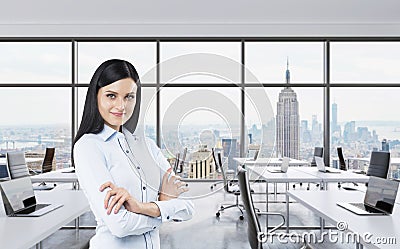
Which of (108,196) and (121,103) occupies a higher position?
(121,103)

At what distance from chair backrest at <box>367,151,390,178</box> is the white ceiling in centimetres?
238

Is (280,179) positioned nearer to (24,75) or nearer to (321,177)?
(321,177)

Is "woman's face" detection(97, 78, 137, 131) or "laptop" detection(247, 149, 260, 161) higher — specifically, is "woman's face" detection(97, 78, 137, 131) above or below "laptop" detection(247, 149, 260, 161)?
above

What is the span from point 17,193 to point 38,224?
396 millimetres

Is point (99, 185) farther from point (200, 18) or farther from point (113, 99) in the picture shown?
point (200, 18)

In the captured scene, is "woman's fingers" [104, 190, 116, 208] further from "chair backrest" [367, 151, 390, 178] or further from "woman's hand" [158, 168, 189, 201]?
"chair backrest" [367, 151, 390, 178]

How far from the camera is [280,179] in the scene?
160 inches

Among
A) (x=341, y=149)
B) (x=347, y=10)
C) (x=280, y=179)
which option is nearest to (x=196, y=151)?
(x=280, y=179)

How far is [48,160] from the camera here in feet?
22.5

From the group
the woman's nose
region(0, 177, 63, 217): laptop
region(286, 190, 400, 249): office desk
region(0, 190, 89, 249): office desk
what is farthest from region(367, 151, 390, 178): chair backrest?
the woman's nose

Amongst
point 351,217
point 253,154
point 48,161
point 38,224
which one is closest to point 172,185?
point 253,154

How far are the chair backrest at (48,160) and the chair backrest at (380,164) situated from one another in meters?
4.77

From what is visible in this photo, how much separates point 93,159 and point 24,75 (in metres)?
6.73

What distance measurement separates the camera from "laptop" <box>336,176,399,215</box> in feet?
7.47
